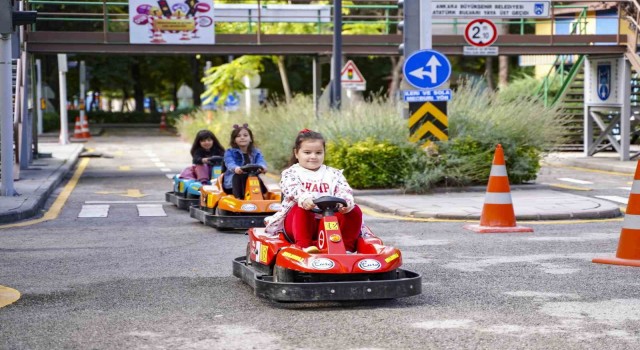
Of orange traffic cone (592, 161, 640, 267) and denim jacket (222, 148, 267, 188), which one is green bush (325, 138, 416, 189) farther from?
orange traffic cone (592, 161, 640, 267)

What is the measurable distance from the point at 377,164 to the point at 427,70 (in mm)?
1756

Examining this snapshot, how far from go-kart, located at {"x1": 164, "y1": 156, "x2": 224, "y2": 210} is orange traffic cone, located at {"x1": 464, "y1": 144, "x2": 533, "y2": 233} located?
4238mm

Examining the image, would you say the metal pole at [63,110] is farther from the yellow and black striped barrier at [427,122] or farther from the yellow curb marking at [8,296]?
the yellow curb marking at [8,296]

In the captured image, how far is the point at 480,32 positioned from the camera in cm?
2009

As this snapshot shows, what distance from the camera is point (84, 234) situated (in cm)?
1304

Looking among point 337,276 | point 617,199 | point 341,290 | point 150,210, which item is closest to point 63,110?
point 150,210

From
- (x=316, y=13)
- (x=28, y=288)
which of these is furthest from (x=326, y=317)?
(x=316, y=13)

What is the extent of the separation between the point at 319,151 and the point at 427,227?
16.9 ft

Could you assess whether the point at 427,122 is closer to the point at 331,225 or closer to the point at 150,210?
the point at 150,210

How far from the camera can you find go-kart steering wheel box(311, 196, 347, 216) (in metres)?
8.02

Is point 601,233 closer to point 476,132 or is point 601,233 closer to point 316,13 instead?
point 476,132

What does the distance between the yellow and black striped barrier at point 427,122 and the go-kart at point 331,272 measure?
9934mm

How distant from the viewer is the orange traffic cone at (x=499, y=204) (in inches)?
503

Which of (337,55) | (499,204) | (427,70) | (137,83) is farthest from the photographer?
(137,83)
